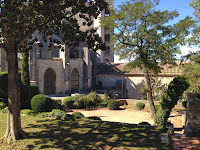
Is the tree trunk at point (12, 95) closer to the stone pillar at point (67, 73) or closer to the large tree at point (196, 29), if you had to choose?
the large tree at point (196, 29)

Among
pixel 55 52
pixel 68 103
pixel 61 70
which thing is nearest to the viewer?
pixel 68 103

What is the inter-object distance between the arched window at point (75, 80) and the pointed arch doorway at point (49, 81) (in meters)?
3.49

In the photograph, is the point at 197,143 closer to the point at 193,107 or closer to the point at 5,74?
the point at 193,107

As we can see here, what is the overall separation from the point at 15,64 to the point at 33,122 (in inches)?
183

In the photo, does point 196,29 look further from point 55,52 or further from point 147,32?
point 55,52

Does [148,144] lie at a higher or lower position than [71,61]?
lower

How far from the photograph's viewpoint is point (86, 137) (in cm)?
844

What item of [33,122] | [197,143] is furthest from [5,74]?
[197,143]

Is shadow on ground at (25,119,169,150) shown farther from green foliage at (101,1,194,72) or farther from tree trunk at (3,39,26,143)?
green foliage at (101,1,194,72)

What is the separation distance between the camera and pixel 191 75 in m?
11.9

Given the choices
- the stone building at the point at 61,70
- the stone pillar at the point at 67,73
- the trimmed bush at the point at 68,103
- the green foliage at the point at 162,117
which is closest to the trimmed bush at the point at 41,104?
the trimmed bush at the point at 68,103

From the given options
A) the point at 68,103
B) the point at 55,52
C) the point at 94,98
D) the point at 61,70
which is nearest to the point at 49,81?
the point at 61,70

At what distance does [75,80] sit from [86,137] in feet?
76.0

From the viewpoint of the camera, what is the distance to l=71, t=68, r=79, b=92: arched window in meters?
31.0
